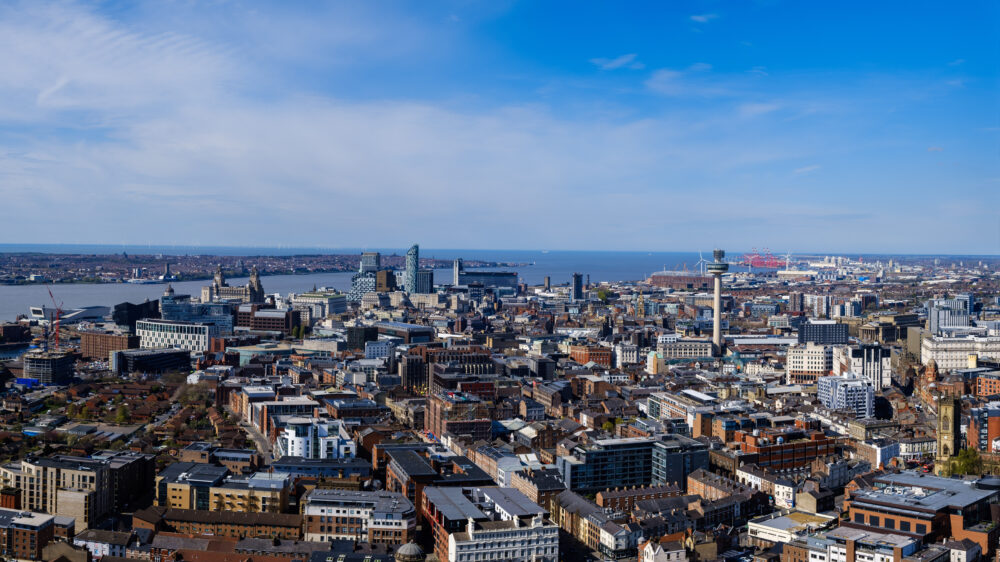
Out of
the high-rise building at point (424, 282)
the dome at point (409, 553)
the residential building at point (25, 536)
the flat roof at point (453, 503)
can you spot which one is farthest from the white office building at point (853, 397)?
the high-rise building at point (424, 282)

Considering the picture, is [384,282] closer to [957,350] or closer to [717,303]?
[717,303]

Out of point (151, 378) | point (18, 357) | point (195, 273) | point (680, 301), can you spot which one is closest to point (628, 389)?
point (151, 378)

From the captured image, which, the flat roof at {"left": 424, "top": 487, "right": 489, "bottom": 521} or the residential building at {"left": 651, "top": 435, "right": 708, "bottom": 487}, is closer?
the flat roof at {"left": 424, "top": 487, "right": 489, "bottom": 521}

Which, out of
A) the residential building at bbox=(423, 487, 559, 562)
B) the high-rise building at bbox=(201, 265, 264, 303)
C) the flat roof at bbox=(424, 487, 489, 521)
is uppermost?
the high-rise building at bbox=(201, 265, 264, 303)

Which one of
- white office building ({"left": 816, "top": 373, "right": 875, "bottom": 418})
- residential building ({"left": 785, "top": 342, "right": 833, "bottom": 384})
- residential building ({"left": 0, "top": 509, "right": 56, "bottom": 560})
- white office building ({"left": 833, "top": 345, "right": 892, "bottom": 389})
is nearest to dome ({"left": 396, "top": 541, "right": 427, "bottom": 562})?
residential building ({"left": 0, "top": 509, "right": 56, "bottom": 560})

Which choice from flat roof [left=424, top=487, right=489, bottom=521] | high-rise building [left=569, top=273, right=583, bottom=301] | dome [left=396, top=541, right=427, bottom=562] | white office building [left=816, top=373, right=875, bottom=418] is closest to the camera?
dome [left=396, top=541, right=427, bottom=562]

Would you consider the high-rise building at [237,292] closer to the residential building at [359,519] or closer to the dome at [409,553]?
the residential building at [359,519]

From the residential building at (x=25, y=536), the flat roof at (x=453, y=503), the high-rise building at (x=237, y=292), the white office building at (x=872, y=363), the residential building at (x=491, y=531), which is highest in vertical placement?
the high-rise building at (x=237, y=292)

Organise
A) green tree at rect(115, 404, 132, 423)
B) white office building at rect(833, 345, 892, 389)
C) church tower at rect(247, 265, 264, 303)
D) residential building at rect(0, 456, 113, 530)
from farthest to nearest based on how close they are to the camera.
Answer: church tower at rect(247, 265, 264, 303)
white office building at rect(833, 345, 892, 389)
green tree at rect(115, 404, 132, 423)
residential building at rect(0, 456, 113, 530)

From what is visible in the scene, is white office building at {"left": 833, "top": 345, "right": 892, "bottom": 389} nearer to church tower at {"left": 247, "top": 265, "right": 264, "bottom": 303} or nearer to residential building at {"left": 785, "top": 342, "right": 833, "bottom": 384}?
residential building at {"left": 785, "top": 342, "right": 833, "bottom": 384}
